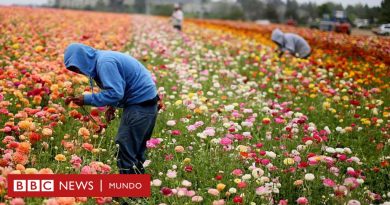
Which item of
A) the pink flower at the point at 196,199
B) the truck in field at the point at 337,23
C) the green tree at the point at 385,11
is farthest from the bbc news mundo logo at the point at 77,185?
the truck in field at the point at 337,23

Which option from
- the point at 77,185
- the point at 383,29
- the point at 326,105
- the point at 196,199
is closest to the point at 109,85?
the point at 77,185

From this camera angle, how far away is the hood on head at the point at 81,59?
3773mm

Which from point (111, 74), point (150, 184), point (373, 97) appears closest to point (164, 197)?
point (150, 184)

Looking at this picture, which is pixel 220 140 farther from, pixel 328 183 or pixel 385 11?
pixel 385 11

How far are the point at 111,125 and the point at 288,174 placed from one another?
6.93ft

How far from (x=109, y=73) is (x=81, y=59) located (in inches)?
10.3

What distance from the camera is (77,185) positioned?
3.44 meters

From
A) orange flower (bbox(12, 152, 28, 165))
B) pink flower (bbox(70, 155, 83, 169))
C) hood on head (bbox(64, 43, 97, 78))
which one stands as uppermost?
hood on head (bbox(64, 43, 97, 78))

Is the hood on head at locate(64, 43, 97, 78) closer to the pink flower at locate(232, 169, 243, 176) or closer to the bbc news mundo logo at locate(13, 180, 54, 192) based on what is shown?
the bbc news mundo logo at locate(13, 180, 54, 192)

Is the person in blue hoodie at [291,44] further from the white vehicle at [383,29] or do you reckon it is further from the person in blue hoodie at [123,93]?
the person in blue hoodie at [123,93]

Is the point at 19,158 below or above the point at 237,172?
above

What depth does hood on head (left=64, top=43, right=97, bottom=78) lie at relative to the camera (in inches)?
149

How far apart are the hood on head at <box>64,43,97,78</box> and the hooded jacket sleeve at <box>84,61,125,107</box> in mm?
97

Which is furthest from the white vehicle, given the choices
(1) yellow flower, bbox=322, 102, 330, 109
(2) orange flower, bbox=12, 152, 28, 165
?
(2) orange flower, bbox=12, 152, 28, 165
